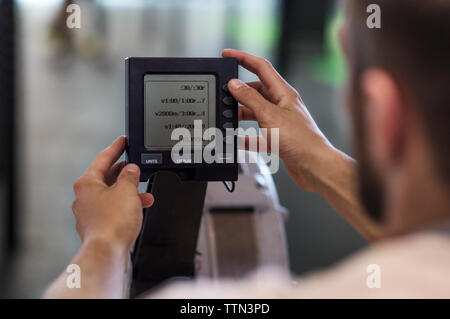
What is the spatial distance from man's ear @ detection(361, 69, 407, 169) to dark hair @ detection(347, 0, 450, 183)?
0.01 meters

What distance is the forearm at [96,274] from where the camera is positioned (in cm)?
72

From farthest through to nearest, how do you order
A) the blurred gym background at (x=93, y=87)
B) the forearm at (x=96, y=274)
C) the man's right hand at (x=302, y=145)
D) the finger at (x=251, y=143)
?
the blurred gym background at (x=93, y=87) < the finger at (x=251, y=143) < the man's right hand at (x=302, y=145) < the forearm at (x=96, y=274)

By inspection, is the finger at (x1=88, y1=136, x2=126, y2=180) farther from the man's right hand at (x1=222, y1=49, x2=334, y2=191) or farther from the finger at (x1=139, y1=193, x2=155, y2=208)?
the man's right hand at (x1=222, y1=49, x2=334, y2=191)

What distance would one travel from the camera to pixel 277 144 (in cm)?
Result: 103

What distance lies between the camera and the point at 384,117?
526mm

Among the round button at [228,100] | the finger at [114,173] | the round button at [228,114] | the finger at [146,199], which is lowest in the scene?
the finger at [146,199]

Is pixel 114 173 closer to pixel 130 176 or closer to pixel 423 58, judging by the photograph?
pixel 130 176

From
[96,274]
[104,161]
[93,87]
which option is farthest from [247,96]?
[93,87]

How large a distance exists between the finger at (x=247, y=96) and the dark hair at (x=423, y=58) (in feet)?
1.30

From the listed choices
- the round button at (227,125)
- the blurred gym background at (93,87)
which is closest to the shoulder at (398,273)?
the round button at (227,125)

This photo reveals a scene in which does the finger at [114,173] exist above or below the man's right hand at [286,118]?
below

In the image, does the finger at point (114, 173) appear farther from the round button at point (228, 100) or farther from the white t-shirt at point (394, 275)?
the white t-shirt at point (394, 275)

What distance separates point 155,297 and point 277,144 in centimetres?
46

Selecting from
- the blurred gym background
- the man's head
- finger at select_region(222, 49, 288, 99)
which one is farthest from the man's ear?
the blurred gym background
